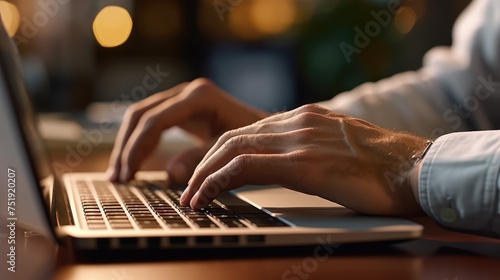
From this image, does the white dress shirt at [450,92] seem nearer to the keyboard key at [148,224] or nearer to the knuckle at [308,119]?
the knuckle at [308,119]

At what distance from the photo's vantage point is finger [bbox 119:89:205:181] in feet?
3.48

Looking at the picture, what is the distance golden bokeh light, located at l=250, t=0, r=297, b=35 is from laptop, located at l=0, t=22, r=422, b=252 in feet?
11.3

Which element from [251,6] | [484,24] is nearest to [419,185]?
[484,24]

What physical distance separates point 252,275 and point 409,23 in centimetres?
345

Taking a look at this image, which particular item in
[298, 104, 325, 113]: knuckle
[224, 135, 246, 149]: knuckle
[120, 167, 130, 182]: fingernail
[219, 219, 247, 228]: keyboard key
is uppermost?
[298, 104, 325, 113]: knuckle

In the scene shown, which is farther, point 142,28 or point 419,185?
point 142,28

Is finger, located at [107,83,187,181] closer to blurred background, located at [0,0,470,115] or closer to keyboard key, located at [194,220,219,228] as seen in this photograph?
keyboard key, located at [194,220,219,228]

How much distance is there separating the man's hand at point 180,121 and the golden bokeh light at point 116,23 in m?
2.94

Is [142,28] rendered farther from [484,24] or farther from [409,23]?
[484,24]

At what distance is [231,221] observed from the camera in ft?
1.99

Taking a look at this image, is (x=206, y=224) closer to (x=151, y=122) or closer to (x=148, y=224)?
(x=148, y=224)

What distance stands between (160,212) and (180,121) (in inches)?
18.6

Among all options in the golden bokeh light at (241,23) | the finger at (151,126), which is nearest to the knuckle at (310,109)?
the finger at (151,126)

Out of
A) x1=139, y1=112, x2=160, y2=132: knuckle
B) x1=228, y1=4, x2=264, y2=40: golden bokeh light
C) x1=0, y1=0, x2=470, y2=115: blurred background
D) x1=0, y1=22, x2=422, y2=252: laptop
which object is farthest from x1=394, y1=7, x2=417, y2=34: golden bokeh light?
x1=0, y1=22, x2=422, y2=252: laptop
